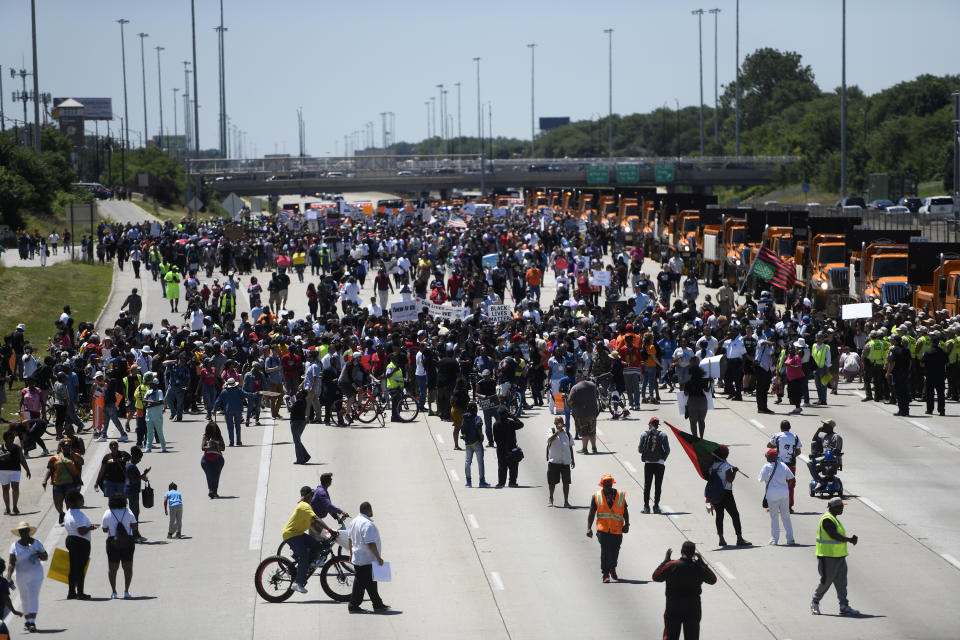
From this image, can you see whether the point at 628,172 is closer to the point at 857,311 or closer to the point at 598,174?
the point at 598,174

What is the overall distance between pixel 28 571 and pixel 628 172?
110358 mm

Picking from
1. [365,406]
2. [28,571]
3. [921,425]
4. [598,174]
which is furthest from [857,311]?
[598,174]

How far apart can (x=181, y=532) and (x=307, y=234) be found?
42616mm

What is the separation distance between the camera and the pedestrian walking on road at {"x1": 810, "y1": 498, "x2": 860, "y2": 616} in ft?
47.6

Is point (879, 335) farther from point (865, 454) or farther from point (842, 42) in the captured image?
point (842, 42)

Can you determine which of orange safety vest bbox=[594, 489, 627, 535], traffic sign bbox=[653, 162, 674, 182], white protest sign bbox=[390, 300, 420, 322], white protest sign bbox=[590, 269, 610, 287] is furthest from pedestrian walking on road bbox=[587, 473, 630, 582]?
traffic sign bbox=[653, 162, 674, 182]

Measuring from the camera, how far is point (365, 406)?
88.2 ft

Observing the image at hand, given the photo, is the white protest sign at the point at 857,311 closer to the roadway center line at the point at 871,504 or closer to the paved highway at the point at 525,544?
the paved highway at the point at 525,544

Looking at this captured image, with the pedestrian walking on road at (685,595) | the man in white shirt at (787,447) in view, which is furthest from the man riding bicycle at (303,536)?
the man in white shirt at (787,447)

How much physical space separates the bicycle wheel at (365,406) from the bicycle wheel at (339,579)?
10.7m

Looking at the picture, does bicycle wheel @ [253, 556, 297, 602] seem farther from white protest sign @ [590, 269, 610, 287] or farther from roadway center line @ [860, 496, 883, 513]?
white protest sign @ [590, 269, 610, 287]

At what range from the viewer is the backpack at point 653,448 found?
61.6 feet

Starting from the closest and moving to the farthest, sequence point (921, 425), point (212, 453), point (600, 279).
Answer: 1. point (212, 453)
2. point (921, 425)
3. point (600, 279)

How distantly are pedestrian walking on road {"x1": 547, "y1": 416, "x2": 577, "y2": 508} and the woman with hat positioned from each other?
724cm
